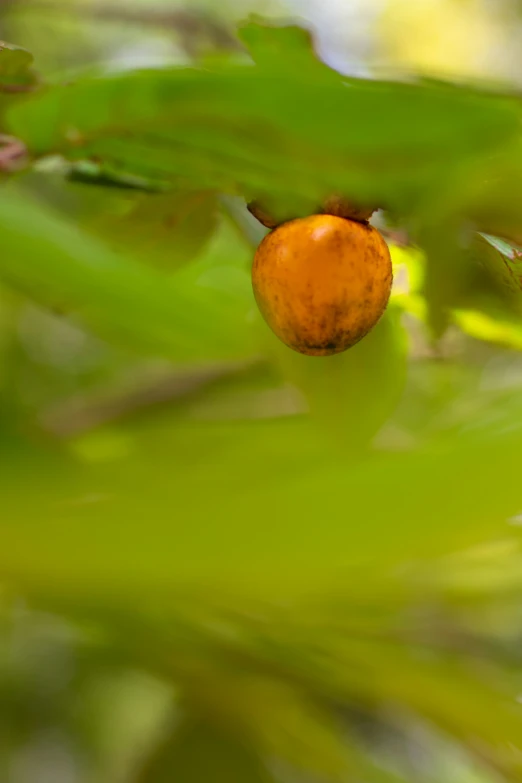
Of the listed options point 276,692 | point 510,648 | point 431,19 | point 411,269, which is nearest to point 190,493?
point 411,269

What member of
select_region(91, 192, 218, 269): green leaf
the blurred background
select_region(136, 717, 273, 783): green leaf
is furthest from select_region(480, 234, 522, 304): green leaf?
select_region(136, 717, 273, 783): green leaf

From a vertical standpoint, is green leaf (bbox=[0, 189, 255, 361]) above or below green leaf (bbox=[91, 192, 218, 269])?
above

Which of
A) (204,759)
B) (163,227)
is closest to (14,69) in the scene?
(163,227)

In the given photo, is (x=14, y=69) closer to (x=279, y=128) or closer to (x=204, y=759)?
(x=279, y=128)

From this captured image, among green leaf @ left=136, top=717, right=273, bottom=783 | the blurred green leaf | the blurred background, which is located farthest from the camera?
green leaf @ left=136, top=717, right=273, bottom=783

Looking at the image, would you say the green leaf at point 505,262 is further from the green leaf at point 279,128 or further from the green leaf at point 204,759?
the green leaf at point 204,759

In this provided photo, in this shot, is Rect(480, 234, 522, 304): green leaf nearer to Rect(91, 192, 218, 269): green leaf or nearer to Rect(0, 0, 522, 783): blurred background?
Rect(0, 0, 522, 783): blurred background

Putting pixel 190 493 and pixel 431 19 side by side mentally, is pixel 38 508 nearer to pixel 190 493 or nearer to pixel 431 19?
pixel 190 493
